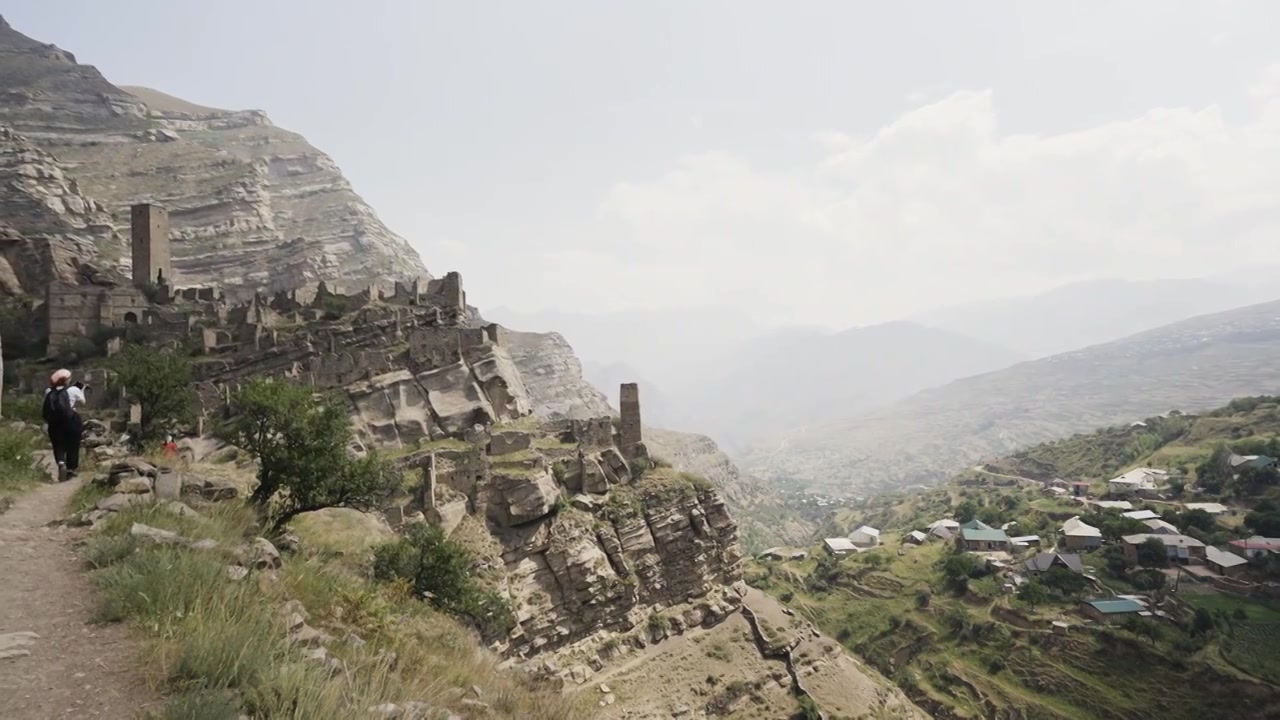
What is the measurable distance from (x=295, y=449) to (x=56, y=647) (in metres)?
9.34

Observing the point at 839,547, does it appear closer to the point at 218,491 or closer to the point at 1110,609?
the point at 1110,609

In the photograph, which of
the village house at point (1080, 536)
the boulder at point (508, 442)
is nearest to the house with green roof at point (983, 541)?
the village house at point (1080, 536)

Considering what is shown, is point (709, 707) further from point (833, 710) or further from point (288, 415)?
point (288, 415)

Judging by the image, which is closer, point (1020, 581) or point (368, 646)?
point (368, 646)

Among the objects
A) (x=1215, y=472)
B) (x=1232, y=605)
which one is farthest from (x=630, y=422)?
(x=1215, y=472)

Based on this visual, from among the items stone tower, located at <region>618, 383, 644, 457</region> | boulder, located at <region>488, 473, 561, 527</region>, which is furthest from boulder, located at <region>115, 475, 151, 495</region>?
stone tower, located at <region>618, 383, 644, 457</region>

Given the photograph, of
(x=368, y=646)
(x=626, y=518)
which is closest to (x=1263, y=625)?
(x=626, y=518)

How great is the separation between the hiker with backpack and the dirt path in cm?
490

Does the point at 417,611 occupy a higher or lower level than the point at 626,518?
higher

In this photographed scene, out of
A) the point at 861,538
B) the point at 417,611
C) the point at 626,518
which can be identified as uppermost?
the point at 417,611

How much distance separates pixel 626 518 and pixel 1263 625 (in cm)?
4868

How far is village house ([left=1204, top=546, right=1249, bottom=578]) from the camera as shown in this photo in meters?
52.4

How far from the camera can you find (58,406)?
11.5 meters

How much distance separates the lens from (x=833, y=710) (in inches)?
1266
